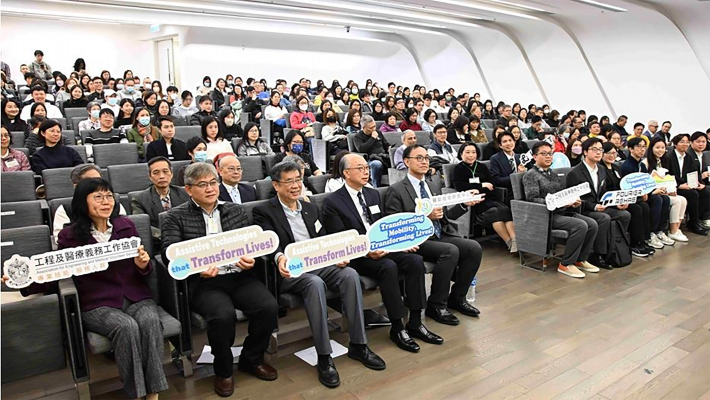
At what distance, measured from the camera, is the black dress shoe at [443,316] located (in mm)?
3297

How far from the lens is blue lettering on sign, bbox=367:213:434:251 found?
9.62 ft

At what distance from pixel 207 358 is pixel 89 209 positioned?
105 centimetres

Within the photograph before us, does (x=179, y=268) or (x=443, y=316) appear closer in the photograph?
(x=179, y=268)

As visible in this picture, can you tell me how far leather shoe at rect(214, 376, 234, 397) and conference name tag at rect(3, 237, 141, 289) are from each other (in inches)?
29.5

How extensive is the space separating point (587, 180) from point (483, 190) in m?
0.89

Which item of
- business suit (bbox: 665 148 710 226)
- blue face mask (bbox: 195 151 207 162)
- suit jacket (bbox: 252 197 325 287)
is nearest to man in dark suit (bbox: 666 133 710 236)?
business suit (bbox: 665 148 710 226)

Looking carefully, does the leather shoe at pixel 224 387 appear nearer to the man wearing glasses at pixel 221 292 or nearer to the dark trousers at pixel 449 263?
the man wearing glasses at pixel 221 292

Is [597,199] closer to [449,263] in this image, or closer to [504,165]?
[504,165]

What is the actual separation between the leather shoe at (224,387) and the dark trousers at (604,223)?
11.0ft

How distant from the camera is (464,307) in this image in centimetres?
345

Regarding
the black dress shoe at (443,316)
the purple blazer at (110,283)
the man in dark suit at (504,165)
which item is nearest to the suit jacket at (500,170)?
the man in dark suit at (504,165)

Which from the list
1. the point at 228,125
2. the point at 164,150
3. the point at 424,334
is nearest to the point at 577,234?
the point at 424,334

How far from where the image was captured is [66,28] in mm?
13266

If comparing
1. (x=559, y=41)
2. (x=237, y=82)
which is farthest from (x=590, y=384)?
(x=559, y=41)
